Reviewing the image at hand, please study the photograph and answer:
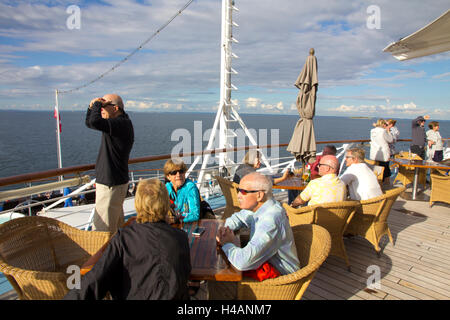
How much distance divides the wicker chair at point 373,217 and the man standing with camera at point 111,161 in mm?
2423

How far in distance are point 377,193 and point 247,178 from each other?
2.16m

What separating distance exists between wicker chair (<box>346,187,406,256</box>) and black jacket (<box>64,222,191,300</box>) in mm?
2221

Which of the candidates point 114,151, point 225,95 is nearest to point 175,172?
point 114,151

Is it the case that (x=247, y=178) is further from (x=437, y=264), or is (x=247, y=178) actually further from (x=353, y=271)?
(x=437, y=264)

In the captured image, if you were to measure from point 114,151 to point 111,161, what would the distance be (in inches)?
3.8

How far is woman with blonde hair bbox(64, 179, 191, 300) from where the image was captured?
127 centimetres

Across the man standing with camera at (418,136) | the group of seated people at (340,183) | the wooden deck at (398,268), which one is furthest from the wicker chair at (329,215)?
the man standing with camera at (418,136)

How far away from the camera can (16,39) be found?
45.2 meters

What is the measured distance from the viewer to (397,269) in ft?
9.08

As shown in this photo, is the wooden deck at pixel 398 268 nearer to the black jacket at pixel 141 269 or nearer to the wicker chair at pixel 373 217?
the wicker chair at pixel 373 217

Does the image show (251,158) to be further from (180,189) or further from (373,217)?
(373,217)

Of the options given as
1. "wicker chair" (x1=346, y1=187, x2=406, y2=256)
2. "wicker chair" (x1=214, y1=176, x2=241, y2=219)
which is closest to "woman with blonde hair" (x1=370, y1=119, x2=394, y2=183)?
"wicker chair" (x1=346, y1=187, x2=406, y2=256)

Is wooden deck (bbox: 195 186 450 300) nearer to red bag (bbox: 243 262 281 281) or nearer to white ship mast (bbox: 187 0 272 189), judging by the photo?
red bag (bbox: 243 262 281 281)
